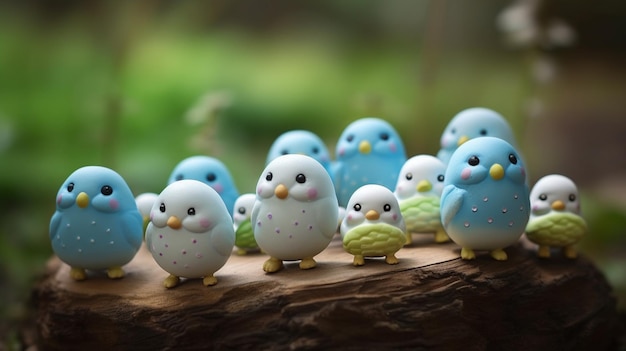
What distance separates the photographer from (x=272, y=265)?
213 cm

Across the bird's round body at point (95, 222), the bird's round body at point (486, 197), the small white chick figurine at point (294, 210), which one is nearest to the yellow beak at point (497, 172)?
the bird's round body at point (486, 197)

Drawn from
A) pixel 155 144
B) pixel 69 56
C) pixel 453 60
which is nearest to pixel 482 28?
pixel 453 60

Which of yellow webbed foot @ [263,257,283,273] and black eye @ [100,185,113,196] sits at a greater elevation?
black eye @ [100,185,113,196]

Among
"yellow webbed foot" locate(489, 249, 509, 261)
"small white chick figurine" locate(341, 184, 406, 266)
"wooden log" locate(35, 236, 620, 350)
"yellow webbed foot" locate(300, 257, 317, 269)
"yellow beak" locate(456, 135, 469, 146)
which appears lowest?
"wooden log" locate(35, 236, 620, 350)

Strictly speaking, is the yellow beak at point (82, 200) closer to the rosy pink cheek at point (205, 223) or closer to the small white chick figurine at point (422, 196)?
the rosy pink cheek at point (205, 223)

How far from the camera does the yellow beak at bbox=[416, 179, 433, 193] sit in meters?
2.37

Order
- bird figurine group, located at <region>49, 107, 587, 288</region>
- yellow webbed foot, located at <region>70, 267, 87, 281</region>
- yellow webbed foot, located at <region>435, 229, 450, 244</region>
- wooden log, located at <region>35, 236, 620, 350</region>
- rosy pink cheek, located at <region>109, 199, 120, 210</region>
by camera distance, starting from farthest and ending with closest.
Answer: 1. yellow webbed foot, located at <region>435, 229, 450, 244</region>
2. yellow webbed foot, located at <region>70, 267, 87, 281</region>
3. rosy pink cheek, located at <region>109, 199, 120, 210</region>
4. bird figurine group, located at <region>49, 107, 587, 288</region>
5. wooden log, located at <region>35, 236, 620, 350</region>

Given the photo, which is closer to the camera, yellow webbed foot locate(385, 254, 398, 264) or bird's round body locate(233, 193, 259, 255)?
yellow webbed foot locate(385, 254, 398, 264)

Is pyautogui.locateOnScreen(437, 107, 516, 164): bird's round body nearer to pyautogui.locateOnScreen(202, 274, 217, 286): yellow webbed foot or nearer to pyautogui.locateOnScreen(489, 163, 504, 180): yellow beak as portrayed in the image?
pyautogui.locateOnScreen(489, 163, 504, 180): yellow beak

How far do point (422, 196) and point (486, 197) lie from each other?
0.95ft

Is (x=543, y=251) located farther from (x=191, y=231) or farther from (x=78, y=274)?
(x=78, y=274)

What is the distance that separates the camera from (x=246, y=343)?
2.00 metres

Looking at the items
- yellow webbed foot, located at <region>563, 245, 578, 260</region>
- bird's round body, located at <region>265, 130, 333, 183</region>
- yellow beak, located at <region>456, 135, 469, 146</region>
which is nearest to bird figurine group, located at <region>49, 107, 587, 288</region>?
yellow webbed foot, located at <region>563, 245, 578, 260</region>

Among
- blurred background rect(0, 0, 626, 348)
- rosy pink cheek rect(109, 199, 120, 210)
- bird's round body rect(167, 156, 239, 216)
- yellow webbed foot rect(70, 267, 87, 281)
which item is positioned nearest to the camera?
rosy pink cheek rect(109, 199, 120, 210)
